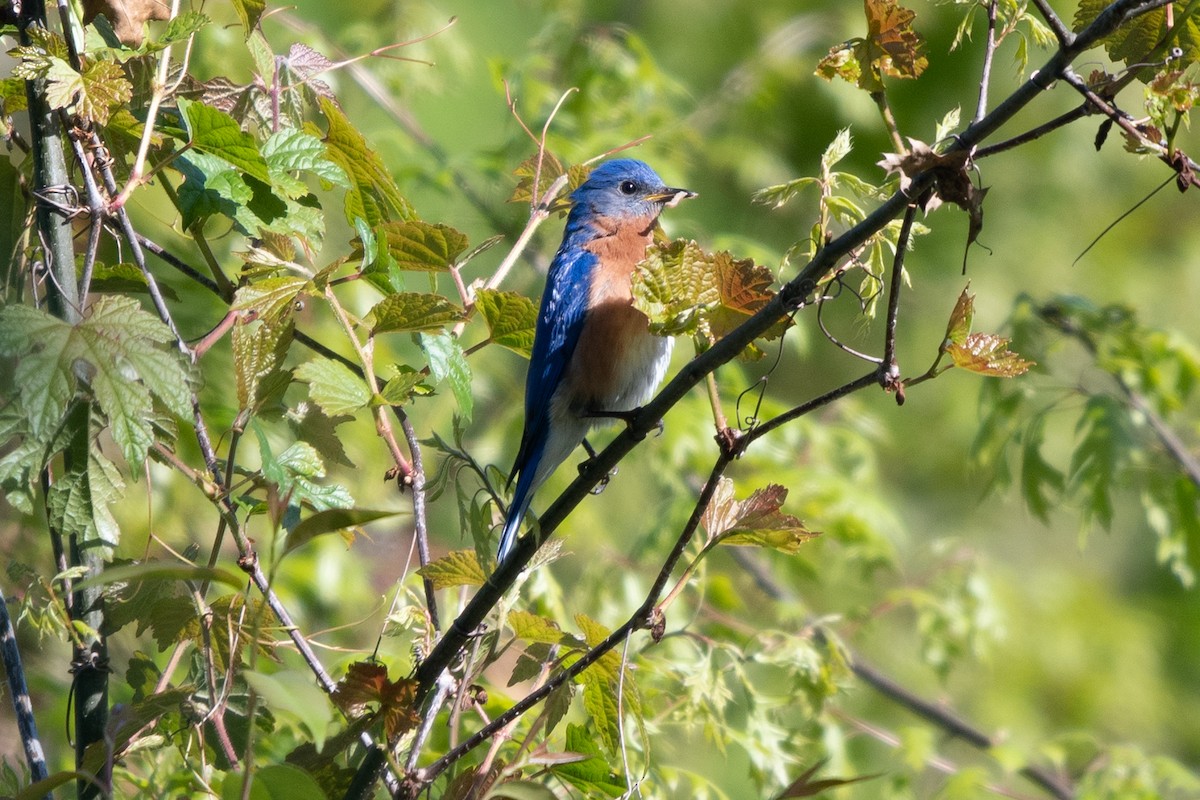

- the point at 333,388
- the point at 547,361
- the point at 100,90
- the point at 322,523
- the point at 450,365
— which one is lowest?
the point at 322,523

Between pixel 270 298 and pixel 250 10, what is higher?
pixel 250 10

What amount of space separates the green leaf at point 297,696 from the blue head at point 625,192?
8.97ft

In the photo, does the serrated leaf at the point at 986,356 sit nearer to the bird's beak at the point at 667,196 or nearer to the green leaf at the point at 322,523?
the green leaf at the point at 322,523

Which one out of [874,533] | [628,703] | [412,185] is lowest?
[628,703]

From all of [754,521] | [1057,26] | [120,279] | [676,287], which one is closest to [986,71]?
[1057,26]

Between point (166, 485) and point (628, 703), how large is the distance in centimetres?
245

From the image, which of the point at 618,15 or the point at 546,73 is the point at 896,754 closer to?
the point at 546,73

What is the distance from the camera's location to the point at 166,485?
144 inches

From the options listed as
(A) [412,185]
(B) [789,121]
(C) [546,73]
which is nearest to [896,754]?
(A) [412,185]

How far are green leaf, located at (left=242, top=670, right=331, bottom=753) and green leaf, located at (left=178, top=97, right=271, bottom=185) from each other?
80 centimetres

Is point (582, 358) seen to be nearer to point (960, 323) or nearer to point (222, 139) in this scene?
point (222, 139)

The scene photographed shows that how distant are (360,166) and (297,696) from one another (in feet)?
3.30

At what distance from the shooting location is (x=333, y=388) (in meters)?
1.59

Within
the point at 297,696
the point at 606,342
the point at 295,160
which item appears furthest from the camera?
the point at 606,342
